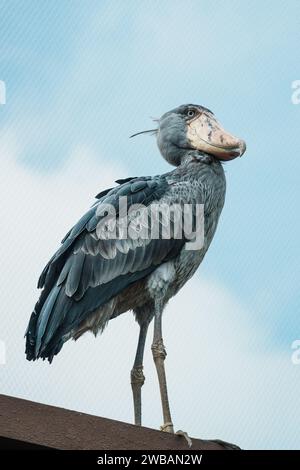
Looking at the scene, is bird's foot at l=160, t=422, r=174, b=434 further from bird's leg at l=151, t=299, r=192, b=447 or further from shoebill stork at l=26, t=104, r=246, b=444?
shoebill stork at l=26, t=104, r=246, b=444

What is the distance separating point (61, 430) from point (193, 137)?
11.4ft

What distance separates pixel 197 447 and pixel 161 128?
10.2 feet

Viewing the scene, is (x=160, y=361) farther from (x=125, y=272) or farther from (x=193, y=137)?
(x=193, y=137)

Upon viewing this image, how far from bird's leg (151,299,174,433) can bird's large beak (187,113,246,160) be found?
55.3 inches

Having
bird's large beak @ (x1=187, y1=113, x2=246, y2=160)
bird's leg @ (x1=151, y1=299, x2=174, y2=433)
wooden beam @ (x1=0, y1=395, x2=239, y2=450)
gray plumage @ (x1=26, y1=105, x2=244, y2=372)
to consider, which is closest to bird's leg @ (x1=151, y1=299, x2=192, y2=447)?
bird's leg @ (x1=151, y1=299, x2=174, y2=433)

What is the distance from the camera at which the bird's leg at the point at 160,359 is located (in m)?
7.93

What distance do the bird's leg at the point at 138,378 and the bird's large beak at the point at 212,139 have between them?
149cm

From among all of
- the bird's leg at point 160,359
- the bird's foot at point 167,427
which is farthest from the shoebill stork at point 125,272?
the bird's foot at point 167,427

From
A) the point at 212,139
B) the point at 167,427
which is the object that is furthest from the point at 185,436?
the point at 212,139

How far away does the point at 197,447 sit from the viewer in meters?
7.15

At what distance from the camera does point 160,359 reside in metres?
8.19

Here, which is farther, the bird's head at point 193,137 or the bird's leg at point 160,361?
the bird's head at point 193,137

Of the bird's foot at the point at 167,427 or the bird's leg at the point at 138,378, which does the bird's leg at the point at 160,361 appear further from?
the bird's leg at the point at 138,378

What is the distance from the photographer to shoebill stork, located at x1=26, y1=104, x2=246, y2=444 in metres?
8.16
